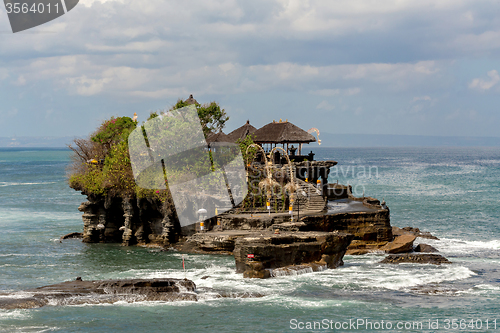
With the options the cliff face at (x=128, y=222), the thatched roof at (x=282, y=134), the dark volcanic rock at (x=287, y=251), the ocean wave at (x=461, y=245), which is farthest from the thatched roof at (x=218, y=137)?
the ocean wave at (x=461, y=245)

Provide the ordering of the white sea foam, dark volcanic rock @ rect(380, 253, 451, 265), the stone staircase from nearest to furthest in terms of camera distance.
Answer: the white sea foam < dark volcanic rock @ rect(380, 253, 451, 265) < the stone staircase

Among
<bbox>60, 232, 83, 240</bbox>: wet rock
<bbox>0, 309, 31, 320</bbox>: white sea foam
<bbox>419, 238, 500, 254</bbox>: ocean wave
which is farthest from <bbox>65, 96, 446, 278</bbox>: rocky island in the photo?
<bbox>0, 309, 31, 320</bbox>: white sea foam

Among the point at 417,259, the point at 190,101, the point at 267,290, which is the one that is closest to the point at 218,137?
the point at 190,101

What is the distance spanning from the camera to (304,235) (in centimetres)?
3838

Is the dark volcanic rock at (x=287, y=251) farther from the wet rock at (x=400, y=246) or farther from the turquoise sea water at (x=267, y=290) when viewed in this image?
the wet rock at (x=400, y=246)

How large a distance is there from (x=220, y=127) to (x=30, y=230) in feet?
73.0

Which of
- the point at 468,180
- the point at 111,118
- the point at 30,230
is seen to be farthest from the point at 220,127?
the point at 468,180

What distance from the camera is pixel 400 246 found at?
43781mm

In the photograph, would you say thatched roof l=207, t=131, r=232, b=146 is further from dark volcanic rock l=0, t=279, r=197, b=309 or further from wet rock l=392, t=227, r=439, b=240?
dark volcanic rock l=0, t=279, r=197, b=309

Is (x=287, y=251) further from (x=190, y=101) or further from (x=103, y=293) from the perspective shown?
(x=190, y=101)

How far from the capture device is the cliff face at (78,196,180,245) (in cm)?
4862

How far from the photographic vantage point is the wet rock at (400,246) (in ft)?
144

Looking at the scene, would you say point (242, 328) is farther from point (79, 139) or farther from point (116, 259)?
point (79, 139)

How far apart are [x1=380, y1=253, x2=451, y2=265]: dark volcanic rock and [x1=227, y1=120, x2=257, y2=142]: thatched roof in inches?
940
